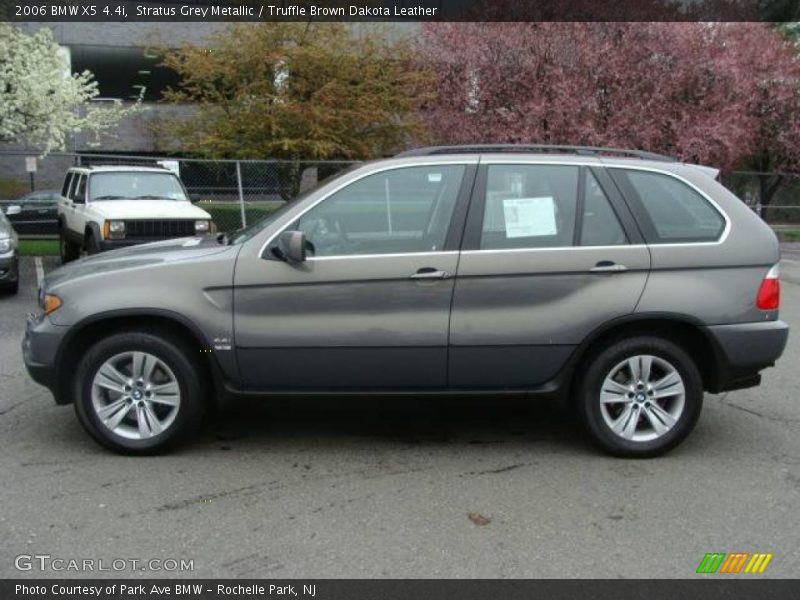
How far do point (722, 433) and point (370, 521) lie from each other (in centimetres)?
279

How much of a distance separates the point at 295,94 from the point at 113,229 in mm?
7266

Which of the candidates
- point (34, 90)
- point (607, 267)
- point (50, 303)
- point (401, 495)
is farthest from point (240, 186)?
point (401, 495)

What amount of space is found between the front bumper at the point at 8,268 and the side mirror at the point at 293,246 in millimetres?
7173

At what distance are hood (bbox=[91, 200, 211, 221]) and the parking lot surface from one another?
5833 millimetres

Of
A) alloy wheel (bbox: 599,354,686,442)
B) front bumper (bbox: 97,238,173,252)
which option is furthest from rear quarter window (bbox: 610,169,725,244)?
front bumper (bbox: 97,238,173,252)

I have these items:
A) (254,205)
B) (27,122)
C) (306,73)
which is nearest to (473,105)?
(306,73)

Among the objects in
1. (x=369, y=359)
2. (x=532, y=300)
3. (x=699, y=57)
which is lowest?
(x=369, y=359)

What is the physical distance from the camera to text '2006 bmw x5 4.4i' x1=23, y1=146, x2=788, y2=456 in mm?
4711

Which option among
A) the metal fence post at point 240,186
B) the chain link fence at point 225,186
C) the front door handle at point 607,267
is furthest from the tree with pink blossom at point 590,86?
the front door handle at point 607,267

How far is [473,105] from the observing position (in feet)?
65.1

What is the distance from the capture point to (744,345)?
4.78m

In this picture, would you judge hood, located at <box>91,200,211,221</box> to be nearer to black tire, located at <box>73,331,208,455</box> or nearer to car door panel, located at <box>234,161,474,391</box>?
black tire, located at <box>73,331,208,455</box>
